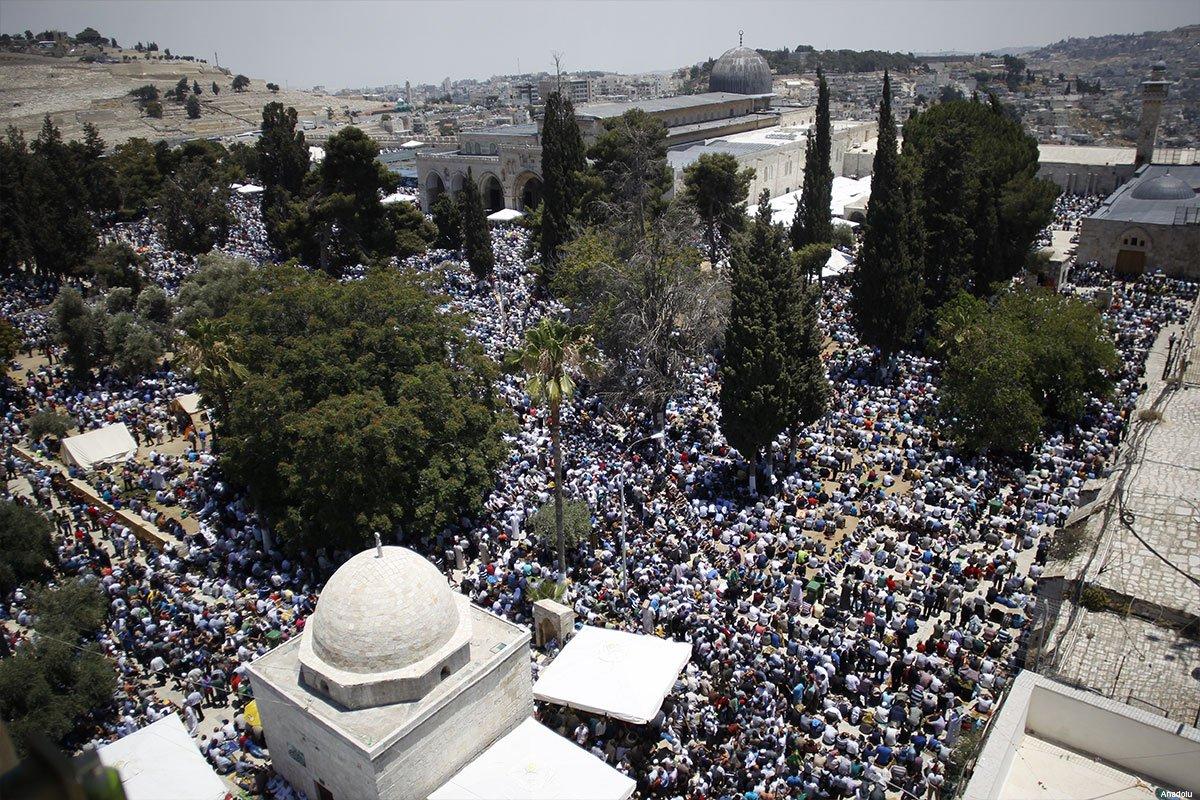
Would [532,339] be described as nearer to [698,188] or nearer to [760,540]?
[760,540]

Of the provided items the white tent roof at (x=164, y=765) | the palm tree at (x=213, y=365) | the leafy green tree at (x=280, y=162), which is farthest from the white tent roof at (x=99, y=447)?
the leafy green tree at (x=280, y=162)

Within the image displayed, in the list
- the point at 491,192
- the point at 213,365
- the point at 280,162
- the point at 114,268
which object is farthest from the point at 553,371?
the point at 491,192

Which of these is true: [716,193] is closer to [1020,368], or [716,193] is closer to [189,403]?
[1020,368]

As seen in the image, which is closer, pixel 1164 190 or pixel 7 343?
pixel 7 343

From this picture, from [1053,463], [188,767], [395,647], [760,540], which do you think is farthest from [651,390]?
[188,767]

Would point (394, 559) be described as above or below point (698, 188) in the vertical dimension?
below

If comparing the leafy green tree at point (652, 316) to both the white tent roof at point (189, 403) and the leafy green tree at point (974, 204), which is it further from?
the white tent roof at point (189, 403)

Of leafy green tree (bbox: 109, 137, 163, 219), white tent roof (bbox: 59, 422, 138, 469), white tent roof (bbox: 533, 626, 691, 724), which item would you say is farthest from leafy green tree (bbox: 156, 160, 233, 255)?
white tent roof (bbox: 533, 626, 691, 724)
